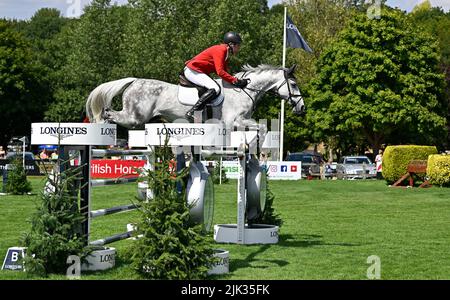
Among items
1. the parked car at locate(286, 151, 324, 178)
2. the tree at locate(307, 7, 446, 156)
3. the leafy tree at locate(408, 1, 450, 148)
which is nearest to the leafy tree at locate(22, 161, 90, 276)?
the parked car at locate(286, 151, 324, 178)

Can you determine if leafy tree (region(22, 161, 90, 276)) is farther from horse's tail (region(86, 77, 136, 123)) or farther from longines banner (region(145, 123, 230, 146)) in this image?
horse's tail (region(86, 77, 136, 123))

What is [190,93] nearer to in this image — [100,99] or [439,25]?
[100,99]

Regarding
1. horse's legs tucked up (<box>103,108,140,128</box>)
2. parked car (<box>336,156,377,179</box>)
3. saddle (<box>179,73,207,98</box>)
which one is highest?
saddle (<box>179,73,207,98</box>)

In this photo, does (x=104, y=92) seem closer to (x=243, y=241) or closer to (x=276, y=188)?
(x=243, y=241)

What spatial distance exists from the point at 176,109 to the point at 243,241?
8.36 ft

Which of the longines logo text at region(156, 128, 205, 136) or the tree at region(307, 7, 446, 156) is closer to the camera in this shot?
the longines logo text at region(156, 128, 205, 136)

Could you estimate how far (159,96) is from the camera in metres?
13.0

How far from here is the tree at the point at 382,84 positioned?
4753 centimetres

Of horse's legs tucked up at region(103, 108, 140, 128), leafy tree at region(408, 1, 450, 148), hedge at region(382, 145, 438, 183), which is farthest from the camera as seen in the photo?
leafy tree at region(408, 1, 450, 148)

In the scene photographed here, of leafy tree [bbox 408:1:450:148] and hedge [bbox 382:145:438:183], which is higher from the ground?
leafy tree [bbox 408:1:450:148]

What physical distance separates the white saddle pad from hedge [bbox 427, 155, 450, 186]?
1873cm

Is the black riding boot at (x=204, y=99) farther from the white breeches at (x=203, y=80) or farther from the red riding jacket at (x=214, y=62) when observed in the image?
the red riding jacket at (x=214, y=62)

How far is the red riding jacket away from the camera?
38.0 feet
